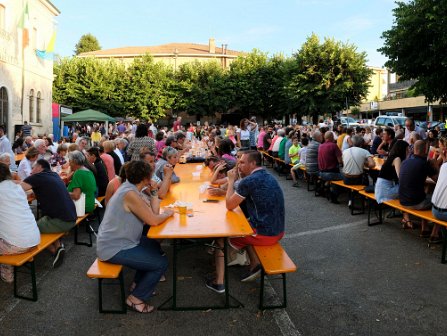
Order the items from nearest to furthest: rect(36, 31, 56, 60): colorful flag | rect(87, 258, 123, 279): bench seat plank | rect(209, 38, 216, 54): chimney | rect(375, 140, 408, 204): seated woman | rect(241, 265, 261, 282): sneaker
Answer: rect(87, 258, 123, 279): bench seat plank, rect(241, 265, 261, 282): sneaker, rect(375, 140, 408, 204): seated woman, rect(36, 31, 56, 60): colorful flag, rect(209, 38, 216, 54): chimney

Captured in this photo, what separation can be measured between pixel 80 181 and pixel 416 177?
4575mm

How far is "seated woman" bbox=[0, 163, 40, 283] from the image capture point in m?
4.03

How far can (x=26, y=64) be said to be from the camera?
928 inches

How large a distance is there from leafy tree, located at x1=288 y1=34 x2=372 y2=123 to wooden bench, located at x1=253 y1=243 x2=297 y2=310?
28.1 metres

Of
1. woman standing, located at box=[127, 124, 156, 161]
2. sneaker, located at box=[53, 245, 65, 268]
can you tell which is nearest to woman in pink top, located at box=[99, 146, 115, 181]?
woman standing, located at box=[127, 124, 156, 161]

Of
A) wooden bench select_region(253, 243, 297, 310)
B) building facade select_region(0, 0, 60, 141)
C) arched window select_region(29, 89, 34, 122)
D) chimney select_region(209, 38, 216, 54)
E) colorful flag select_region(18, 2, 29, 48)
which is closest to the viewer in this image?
wooden bench select_region(253, 243, 297, 310)

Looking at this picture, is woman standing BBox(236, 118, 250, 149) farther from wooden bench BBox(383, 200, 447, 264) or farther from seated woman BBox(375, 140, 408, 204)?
wooden bench BBox(383, 200, 447, 264)

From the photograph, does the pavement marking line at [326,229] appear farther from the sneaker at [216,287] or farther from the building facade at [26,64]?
the building facade at [26,64]

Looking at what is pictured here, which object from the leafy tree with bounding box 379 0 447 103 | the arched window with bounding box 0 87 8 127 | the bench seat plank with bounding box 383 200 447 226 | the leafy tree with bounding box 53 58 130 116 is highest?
the leafy tree with bounding box 53 58 130 116

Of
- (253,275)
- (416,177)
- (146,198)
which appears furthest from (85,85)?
(253,275)

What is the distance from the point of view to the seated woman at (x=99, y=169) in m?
6.89

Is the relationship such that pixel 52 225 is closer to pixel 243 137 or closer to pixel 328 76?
pixel 243 137

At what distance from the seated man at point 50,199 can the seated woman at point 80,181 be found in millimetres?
704

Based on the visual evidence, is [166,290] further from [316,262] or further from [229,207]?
[316,262]
